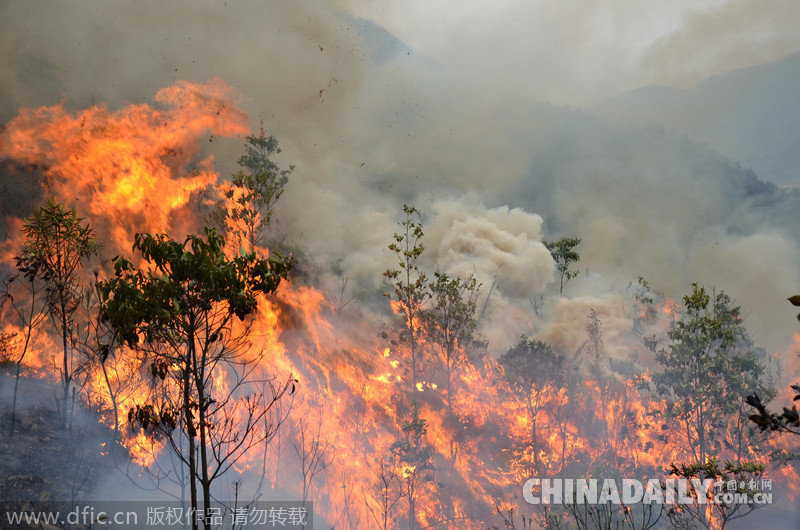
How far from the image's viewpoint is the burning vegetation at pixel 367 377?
25344mm

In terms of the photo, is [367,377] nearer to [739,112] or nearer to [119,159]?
[119,159]

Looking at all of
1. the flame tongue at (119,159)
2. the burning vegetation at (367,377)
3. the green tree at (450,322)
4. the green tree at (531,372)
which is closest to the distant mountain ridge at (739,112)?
the burning vegetation at (367,377)

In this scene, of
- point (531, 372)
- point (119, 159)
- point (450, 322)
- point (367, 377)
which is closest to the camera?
point (450, 322)

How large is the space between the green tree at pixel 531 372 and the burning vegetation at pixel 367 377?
0.40 ft

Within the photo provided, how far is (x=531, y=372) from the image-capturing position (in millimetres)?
30031

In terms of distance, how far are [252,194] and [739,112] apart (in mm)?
72977

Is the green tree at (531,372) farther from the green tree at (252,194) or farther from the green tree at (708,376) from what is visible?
the green tree at (252,194)

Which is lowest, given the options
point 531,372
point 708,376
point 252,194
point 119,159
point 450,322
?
point 708,376

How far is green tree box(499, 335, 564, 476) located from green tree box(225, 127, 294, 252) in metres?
17.5

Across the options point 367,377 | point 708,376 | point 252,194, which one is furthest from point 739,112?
point 252,194

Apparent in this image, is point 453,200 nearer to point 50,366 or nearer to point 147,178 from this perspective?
point 147,178

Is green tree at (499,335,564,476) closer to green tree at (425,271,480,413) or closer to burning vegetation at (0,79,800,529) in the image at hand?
burning vegetation at (0,79,800,529)

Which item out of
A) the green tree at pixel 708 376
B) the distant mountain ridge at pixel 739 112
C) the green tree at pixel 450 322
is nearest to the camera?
the green tree at pixel 708 376

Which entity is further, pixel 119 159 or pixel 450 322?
pixel 119 159
